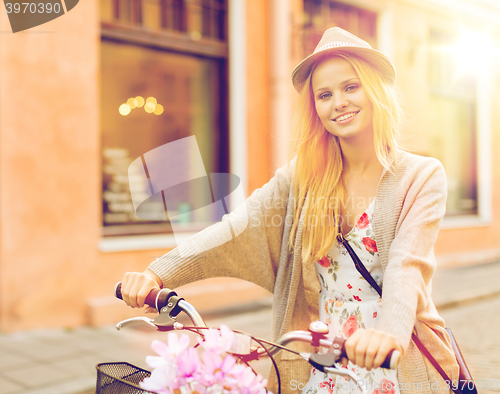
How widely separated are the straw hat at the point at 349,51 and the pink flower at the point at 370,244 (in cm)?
58

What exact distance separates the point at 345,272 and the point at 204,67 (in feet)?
19.7

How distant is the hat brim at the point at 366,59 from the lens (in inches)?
69.8

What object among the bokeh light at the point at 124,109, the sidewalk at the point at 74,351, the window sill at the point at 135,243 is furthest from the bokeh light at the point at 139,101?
the sidewalk at the point at 74,351

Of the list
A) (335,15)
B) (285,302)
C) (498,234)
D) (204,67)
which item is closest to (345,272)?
(285,302)

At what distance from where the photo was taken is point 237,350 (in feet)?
4.76

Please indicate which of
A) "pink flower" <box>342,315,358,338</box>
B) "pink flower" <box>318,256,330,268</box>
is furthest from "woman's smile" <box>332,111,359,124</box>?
"pink flower" <box>342,315,358,338</box>

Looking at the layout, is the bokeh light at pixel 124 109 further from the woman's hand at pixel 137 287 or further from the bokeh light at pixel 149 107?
the woman's hand at pixel 137 287

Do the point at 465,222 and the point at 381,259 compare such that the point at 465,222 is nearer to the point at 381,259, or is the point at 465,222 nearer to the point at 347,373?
the point at 381,259

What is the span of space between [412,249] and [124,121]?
216 inches

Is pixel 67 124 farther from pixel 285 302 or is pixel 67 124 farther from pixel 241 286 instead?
pixel 285 302

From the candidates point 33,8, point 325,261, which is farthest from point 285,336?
point 33,8

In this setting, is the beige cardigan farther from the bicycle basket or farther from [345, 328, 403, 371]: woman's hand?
the bicycle basket

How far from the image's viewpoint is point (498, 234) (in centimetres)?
1210

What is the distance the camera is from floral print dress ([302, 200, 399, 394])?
172cm
